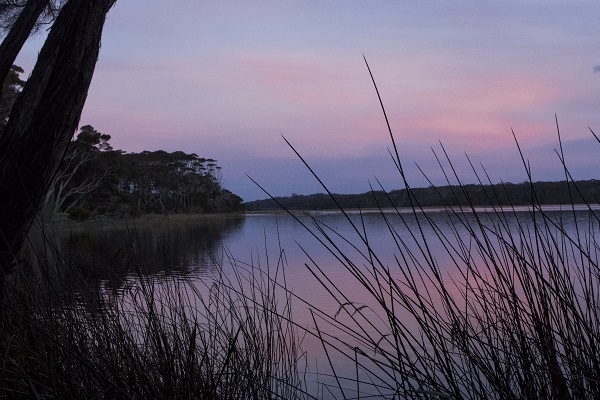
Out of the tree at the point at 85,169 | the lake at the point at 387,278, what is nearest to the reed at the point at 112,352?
the lake at the point at 387,278

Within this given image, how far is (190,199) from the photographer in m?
42.2

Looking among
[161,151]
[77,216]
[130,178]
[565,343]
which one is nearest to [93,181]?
[77,216]

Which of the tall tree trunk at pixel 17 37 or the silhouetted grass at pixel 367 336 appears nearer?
the silhouetted grass at pixel 367 336

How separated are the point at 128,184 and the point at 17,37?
3222 centimetres

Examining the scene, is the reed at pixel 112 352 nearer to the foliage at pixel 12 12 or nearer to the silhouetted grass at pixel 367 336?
the silhouetted grass at pixel 367 336

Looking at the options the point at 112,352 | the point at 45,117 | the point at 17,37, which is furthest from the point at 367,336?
the point at 17,37

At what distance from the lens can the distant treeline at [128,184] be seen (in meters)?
24.6

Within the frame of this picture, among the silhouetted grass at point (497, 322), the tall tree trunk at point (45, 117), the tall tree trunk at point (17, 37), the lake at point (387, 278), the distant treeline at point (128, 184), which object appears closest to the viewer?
the silhouetted grass at point (497, 322)

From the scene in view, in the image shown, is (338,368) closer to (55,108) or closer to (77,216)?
(55,108)

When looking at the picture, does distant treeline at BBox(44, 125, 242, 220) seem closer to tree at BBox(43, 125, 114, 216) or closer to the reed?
tree at BBox(43, 125, 114, 216)

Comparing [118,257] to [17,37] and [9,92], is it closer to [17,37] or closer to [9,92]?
[17,37]

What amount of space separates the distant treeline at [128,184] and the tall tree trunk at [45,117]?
12.6 m

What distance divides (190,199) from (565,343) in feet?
137

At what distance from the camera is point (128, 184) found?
34000 mm
